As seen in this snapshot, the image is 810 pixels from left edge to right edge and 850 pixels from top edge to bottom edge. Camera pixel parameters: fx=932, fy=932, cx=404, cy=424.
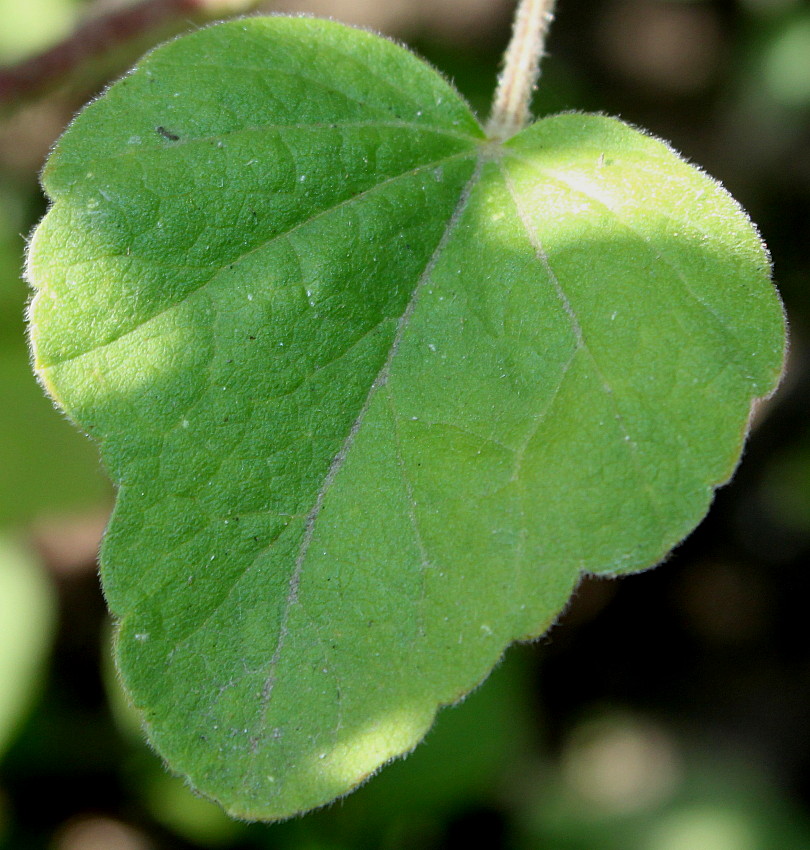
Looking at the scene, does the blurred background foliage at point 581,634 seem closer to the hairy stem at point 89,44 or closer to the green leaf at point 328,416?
the hairy stem at point 89,44

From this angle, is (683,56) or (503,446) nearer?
(503,446)

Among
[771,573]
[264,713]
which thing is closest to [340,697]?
[264,713]

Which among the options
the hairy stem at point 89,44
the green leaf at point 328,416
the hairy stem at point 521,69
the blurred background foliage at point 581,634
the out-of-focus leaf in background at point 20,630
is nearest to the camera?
the green leaf at point 328,416

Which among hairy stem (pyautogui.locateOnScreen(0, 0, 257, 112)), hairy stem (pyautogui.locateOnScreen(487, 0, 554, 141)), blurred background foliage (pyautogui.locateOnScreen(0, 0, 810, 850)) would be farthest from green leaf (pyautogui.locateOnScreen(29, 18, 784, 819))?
blurred background foliage (pyautogui.locateOnScreen(0, 0, 810, 850))

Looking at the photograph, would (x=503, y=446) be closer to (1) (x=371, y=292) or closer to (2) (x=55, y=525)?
(1) (x=371, y=292)

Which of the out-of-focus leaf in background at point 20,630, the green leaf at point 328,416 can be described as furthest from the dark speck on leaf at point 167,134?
the out-of-focus leaf in background at point 20,630

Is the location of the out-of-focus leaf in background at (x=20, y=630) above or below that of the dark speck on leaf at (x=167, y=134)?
below
